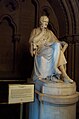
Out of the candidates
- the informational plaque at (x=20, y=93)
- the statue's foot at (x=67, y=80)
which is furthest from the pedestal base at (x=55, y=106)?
the informational plaque at (x=20, y=93)

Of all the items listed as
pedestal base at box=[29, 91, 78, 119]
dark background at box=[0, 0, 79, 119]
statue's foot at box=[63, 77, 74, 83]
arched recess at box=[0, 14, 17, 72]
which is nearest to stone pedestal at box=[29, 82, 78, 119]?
pedestal base at box=[29, 91, 78, 119]

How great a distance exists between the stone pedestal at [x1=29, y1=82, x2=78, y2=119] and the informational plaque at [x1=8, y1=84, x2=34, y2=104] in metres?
0.49

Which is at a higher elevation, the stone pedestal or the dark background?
the dark background

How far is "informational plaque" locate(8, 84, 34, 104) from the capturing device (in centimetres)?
300

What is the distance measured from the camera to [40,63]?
382 centimetres

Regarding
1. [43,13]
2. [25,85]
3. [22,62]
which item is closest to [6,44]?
[22,62]

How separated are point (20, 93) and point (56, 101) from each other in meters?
0.69

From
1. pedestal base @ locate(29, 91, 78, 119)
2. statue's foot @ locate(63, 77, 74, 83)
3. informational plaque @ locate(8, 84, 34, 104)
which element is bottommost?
pedestal base @ locate(29, 91, 78, 119)

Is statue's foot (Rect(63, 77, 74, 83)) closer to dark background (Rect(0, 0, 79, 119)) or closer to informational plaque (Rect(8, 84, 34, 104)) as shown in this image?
informational plaque (Rect(8, 84, 34, 104))

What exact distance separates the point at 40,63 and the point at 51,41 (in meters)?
0.59

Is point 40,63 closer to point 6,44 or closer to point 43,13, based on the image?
point 6,44

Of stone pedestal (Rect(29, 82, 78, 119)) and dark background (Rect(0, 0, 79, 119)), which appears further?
dark background (Rect(0, 0, 79, 119))

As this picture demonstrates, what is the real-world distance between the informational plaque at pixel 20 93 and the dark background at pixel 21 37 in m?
1.70

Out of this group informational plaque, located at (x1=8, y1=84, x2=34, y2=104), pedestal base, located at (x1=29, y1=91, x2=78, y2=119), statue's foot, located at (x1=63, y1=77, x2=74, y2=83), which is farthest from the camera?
statue's foot, located at (x1=63, y1=77, x2=74, y2=83)
